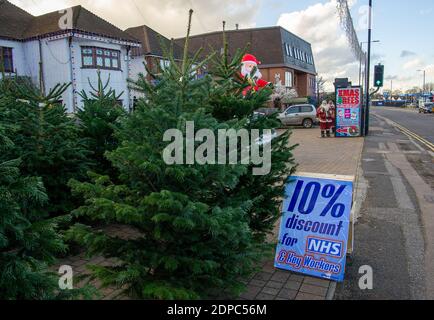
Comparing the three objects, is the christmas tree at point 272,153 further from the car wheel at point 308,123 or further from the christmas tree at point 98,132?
the car wheel at point 308,123

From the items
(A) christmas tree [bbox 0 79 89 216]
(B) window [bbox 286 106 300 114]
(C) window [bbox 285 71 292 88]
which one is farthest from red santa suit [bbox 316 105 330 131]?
(C) window [bbox 285 71 292 88]

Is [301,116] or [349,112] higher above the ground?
[349,112]

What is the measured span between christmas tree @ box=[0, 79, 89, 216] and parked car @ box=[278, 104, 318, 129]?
76.5 ft

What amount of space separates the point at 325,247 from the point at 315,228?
0.79 ft

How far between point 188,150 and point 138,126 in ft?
1.96

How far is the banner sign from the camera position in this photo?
20453 millimetres

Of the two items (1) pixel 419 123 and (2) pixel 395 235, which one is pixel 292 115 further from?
(2) pixel 395 235

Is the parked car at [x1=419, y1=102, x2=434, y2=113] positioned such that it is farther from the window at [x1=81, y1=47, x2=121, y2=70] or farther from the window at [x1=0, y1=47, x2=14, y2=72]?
the window at [x1=0, y1=47, x2=14, y2=72]

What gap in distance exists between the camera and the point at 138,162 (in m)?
3.21

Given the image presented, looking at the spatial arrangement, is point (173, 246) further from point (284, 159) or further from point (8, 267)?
point (284, 159)

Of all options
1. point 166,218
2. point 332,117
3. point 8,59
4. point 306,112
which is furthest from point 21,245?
point 306,112

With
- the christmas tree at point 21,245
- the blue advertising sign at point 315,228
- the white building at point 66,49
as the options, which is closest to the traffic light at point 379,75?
the white building at point 66,49

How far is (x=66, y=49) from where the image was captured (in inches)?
926

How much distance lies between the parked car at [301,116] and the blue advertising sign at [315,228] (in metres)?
23.8
